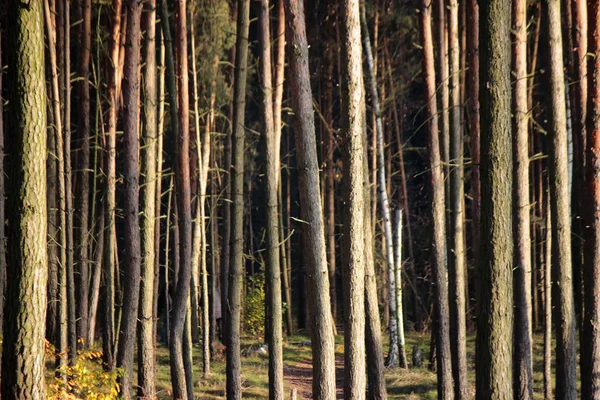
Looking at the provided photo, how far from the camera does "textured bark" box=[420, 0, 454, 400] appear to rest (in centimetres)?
1323

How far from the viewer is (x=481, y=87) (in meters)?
7.75

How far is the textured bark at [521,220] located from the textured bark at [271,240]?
3.82 metres

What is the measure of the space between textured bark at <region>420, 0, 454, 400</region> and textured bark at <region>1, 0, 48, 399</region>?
7854mm

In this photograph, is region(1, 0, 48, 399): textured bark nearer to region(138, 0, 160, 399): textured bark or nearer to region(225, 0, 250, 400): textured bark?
region(138, 0, 160, 399): textured bark

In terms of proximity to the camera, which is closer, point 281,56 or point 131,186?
point 131,186

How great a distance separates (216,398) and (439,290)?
465cm

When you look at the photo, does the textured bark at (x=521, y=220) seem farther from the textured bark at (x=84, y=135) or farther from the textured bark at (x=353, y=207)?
the textured bark at (x=84, y=135)

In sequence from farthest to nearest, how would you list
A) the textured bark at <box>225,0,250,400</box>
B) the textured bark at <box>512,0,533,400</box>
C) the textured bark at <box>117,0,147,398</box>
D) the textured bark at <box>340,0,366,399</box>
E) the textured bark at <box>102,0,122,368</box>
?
the textured bark at <box>102,0,122,368</box> → the textured bark at <box>225,0,250,400</box> → the textured bark at <box>512,0,533,400</box> → the textured bark at <box>117,0,147,398</box> → the textured bark at <box>340,0,366,399</box>

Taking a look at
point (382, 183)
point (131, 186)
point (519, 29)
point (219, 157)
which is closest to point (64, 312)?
point (131, 186)

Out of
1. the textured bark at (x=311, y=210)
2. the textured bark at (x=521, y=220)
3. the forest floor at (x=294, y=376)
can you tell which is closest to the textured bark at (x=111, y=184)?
the forest floor at (x=294, y=376)

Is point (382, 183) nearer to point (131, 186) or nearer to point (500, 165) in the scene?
point (131, 186)

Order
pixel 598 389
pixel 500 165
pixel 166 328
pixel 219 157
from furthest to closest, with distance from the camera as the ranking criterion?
pixel 219 157
pixel 166 328
pixel 598 389
pixel 500 165

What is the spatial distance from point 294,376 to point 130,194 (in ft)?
24.5

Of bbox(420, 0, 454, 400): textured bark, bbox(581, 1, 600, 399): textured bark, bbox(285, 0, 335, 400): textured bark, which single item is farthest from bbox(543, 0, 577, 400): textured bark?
bbox(285, 0, 335, 400): textured bark
